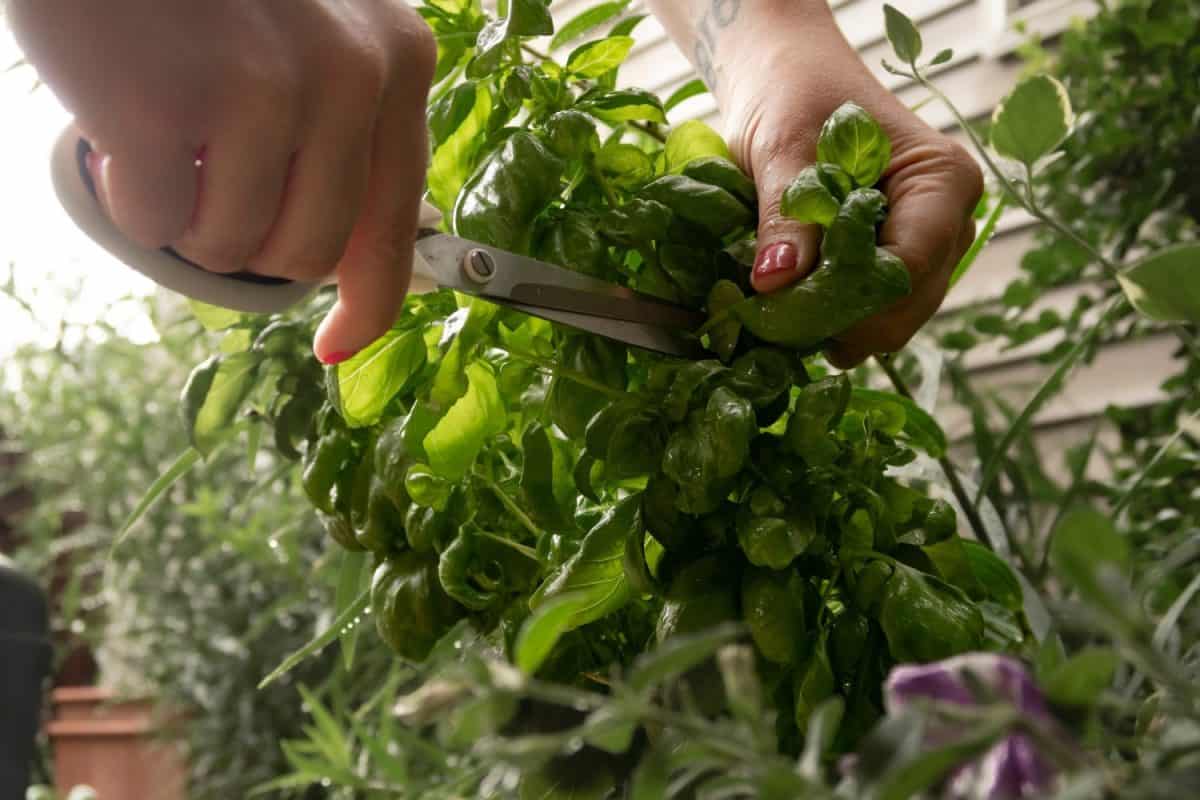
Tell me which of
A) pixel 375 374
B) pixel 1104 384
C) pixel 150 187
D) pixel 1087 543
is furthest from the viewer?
pixel 1104 384

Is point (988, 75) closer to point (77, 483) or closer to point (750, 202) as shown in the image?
point (750, 202)

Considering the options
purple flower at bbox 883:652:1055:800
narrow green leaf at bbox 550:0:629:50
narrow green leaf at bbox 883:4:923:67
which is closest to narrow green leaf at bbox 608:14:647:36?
narrow green leaf at bbox 550:0:629:50

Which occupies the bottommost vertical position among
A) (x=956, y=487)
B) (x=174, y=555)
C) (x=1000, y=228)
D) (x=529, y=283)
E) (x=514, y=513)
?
(x=174, y=555)

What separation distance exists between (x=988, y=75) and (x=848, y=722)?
1.24 meters

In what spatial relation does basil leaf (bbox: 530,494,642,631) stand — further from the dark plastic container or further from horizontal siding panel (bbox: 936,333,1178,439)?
horizontal siding panel (bbox: 936,333,1178,439)

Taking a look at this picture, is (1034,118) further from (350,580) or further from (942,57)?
(350,580)

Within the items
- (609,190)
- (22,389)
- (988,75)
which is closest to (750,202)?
(609,190)

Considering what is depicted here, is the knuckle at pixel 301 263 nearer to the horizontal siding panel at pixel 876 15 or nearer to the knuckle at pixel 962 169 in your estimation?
the knuckle at pixel 962 169

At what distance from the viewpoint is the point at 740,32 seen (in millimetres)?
612

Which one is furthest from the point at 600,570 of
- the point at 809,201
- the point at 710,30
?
the point at 710,30

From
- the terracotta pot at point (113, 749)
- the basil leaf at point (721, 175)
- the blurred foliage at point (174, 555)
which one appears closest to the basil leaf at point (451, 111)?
the basil leaf at point (721, 175)

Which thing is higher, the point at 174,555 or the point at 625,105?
the point at 625,105

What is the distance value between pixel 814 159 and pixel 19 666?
0.74 metres

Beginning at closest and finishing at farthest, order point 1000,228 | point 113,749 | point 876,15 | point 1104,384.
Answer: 1. point 1104,384
2. point 1000,228
3. point 876,15
4. point 113,749
